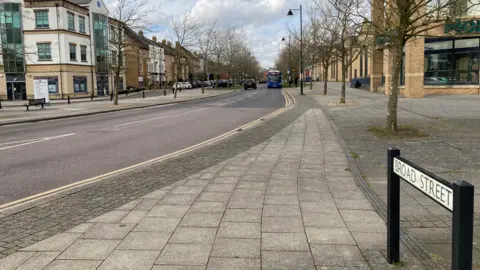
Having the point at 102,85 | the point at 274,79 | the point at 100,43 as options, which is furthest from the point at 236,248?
the point at 274,79

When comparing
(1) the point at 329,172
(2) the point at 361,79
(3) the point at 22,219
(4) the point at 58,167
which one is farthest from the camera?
(2) the point at 361,79

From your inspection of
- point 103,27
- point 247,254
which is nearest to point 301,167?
point 247,254

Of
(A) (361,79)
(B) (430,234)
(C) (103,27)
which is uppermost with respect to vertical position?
(C) (103,27)

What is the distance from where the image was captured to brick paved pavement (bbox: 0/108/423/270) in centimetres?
379

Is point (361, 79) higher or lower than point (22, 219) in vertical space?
higher

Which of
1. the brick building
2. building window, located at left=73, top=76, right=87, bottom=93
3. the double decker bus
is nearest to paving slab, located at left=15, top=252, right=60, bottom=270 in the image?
the brick building

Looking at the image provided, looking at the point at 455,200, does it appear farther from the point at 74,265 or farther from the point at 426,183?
the point at 74,265

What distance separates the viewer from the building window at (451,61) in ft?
96.7

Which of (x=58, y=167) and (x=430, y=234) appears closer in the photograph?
(x=430, y=234)

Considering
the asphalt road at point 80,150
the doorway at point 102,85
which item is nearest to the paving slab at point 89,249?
the asphalt road at point 80,150

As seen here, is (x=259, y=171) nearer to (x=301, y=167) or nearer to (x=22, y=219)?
(x=301, y=167)

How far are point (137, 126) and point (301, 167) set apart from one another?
9.88 m

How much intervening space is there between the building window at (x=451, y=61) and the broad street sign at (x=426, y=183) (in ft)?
100

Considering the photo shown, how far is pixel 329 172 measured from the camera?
7.53 m
